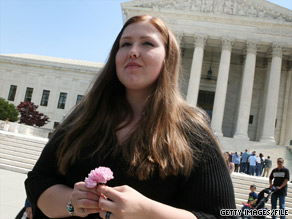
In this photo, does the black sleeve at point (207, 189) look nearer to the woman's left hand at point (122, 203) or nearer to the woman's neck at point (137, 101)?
the woman's left hand at point (122, 203)

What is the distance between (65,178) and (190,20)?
112 ft

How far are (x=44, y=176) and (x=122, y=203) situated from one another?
779 millimetres

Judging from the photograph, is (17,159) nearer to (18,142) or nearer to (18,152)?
(18,152)

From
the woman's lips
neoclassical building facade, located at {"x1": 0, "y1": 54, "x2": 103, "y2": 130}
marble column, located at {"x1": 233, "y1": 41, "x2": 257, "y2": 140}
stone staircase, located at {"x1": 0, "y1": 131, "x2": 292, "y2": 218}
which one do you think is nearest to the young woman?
the woman's lips

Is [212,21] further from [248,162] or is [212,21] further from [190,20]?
[248,162]

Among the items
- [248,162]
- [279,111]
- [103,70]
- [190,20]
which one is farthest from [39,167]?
[279,111]

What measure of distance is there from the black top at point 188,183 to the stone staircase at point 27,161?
11289mm

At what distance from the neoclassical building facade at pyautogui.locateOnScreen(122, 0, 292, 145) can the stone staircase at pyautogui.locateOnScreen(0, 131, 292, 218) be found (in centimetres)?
1659

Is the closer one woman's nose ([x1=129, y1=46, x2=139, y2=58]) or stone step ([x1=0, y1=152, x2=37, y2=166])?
woman's nose ([x1=129, y1=46, x2=139, y2=58])

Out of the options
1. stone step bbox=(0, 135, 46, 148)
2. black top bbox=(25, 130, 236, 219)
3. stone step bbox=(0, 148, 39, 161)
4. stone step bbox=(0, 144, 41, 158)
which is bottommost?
stone step bbox=(0, 148, 39, 161)

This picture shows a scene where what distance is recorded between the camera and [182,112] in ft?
6.51

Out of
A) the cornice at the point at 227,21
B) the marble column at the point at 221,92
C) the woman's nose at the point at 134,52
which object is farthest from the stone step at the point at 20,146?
the cornice at the point at 227,21

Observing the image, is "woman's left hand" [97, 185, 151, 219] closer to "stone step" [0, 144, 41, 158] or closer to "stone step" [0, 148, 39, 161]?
"stone step" [0, 148, 39, 161]

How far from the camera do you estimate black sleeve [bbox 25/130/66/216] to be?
1833 mm
